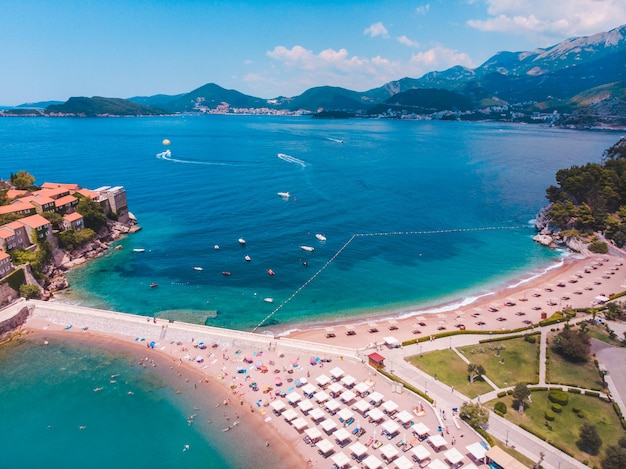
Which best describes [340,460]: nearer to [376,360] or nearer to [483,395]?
[376,360]

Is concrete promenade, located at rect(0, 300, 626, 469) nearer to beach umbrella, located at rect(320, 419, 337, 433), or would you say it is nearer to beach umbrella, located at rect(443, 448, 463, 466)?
beach umbrella, located at rect(443, 448, 463, 466)

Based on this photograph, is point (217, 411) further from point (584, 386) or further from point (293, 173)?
point (293, 173)

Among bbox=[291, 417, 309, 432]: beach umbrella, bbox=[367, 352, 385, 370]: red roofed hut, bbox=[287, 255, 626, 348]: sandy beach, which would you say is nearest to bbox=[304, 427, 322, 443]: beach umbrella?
bbox=[291, 417, 309, 432]: beach umbrella

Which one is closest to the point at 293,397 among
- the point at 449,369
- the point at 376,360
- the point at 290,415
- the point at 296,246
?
the point at 290,415

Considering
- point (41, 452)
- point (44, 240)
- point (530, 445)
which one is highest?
point (44, 240)

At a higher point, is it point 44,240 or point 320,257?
point 44,240

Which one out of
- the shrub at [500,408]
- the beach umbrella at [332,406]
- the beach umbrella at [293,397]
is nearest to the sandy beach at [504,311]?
the beach umbrella at [332,406]

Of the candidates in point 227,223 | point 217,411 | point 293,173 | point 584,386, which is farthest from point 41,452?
point 293,173
